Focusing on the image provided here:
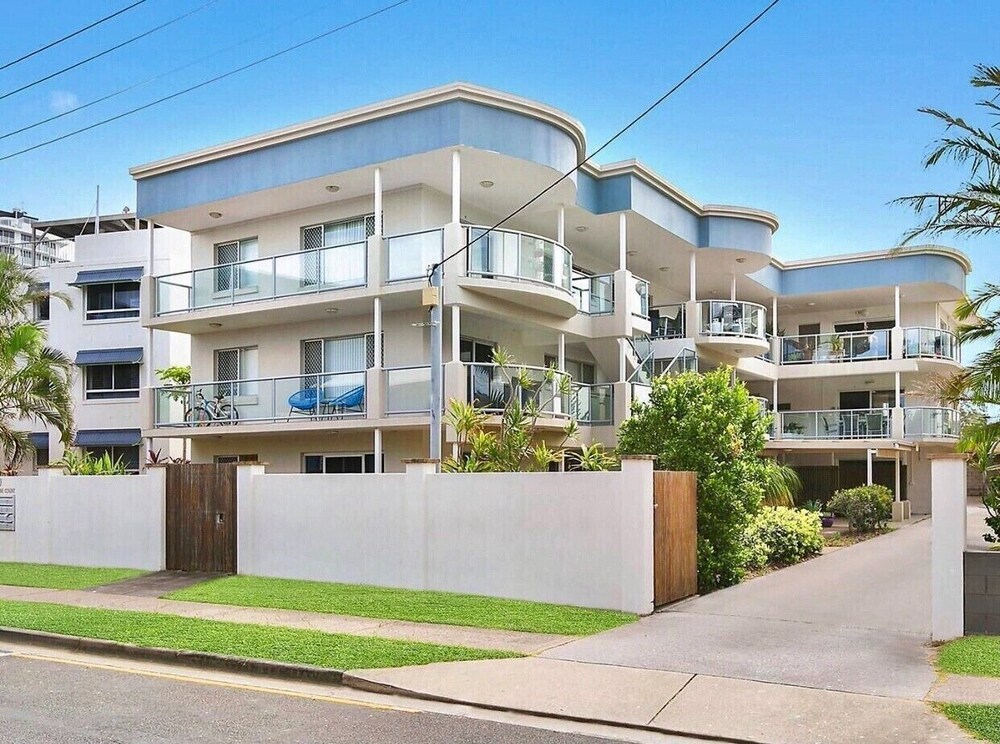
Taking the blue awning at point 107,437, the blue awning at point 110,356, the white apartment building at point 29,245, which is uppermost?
the white apartment building at point 29,245

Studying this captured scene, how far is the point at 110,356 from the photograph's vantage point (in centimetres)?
3291

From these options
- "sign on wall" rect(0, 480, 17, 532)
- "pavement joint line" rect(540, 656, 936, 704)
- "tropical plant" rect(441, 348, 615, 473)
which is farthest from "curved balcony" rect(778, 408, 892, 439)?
"pavement joint line" rect(540, 656, 936, 704)

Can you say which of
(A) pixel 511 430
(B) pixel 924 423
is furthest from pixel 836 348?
(A) pixel 511 430

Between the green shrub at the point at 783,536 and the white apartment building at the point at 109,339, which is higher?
the white apartment building at the point at 109,339

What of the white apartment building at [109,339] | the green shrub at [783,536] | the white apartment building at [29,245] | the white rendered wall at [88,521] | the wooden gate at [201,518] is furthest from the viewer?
the white apartment building at [29,245]

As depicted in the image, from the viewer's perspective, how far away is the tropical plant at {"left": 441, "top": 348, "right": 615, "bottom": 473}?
15633 mm

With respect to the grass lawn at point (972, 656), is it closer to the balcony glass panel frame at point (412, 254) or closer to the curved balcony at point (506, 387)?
the curved balcony at point (506, 387)

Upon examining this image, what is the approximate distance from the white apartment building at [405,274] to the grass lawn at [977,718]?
1295 cm

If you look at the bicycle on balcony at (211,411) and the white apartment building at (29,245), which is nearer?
the bicycle on balcony at (211,411)

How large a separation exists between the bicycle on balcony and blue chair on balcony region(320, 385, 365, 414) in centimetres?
290

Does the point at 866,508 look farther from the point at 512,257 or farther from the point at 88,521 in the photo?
the point at 88,521

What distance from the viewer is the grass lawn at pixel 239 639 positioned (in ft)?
32.3

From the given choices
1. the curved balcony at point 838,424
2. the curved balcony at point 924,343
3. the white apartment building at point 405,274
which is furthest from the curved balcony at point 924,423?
the white apartment building at point 405,274

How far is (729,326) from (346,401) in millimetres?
14007
